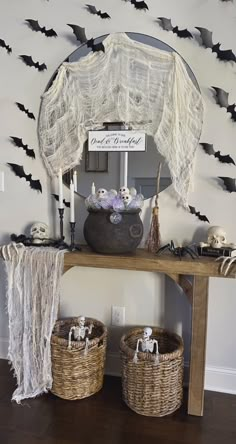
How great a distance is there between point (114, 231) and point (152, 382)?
28.4 inches

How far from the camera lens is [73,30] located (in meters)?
1.92

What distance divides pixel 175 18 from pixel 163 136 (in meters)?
0.58

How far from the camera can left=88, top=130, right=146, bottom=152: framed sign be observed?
1.89 m

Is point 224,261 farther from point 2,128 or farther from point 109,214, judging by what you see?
point 2,128

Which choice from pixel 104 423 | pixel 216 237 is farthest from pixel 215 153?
pixel 104 423

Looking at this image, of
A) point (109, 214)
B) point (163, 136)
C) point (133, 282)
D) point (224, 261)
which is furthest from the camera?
point (133, 282)

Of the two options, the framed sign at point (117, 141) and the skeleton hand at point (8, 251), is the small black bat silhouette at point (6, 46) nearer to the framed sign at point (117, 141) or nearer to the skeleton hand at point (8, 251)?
the framed sign at point (117, 141)

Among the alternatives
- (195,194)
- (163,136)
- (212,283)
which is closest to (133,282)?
(212,283)

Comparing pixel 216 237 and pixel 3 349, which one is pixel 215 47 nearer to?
pixel 216 237

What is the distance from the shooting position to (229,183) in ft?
6.01

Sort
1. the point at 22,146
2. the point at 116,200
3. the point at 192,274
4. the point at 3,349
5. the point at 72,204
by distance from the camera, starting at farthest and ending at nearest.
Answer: the point at 3,349 → the point at 22,146 → the point at 72,204 → the point at 116,200 → the point at 192,274

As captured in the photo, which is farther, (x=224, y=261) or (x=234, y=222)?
(x=234, y=222)

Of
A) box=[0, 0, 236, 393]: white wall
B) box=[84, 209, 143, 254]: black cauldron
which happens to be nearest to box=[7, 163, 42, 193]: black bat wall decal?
A: box=[0, 0, 236, 393]: white wall

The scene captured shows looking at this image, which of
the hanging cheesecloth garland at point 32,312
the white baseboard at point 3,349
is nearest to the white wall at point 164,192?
the hanging cheesecloth garland at point 32,312
